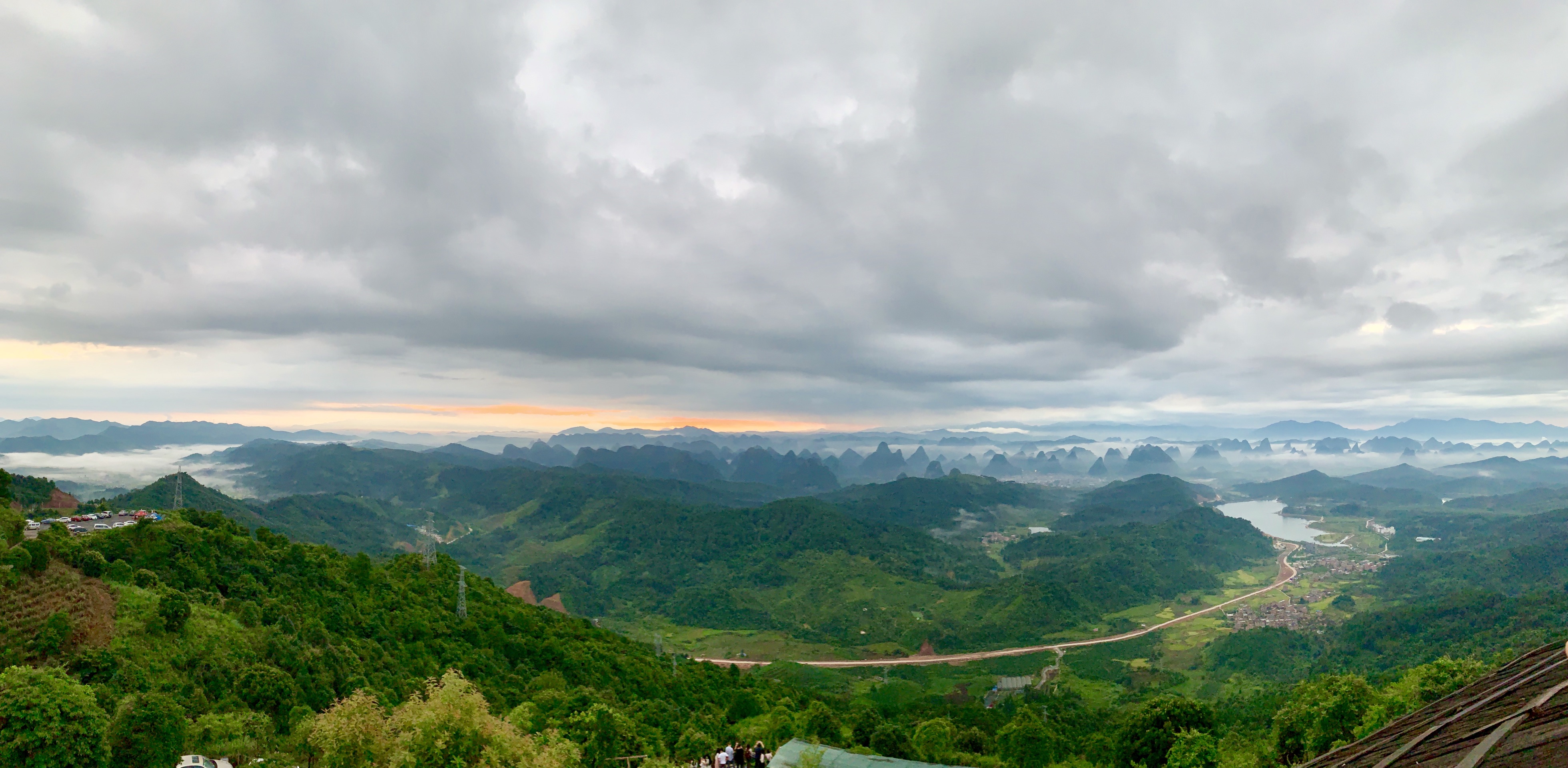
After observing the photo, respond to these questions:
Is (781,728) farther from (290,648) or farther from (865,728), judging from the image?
(290,648)

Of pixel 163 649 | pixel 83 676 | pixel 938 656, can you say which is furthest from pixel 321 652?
pixel 938 656

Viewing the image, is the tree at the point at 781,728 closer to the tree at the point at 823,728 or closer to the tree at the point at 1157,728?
the tree at the point at 823,728

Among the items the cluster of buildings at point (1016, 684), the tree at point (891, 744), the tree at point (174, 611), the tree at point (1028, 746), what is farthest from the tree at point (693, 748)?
the cluster of buildings at point (1016, 684)

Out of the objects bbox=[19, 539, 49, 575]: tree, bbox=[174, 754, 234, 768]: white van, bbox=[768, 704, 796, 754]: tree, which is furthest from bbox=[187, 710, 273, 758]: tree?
bbox=[768, 704, 796, 754]: tree

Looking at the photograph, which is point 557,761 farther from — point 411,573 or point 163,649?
point 411,573

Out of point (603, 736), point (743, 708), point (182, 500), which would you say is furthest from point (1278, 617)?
point (182, 500)

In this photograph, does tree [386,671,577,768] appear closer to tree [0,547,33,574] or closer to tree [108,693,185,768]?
tree [108,693,185,768]
